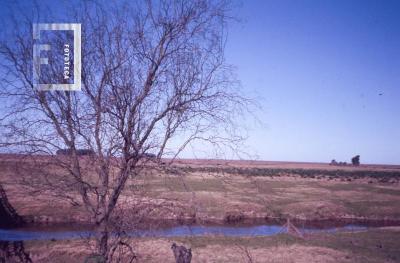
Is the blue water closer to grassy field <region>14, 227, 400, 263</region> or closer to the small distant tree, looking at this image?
grassy field <region>14, 227, 400, 263</region>

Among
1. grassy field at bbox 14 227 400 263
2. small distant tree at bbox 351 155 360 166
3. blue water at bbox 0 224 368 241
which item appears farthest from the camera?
small distant tree at bbox 351 155 360 166

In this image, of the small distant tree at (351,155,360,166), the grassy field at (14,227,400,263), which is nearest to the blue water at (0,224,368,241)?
the grassy field at (14,227,400,263)

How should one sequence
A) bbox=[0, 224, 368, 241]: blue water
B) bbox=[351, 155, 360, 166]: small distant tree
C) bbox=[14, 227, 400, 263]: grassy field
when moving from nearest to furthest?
bbox=[14, 227, 400, 263]: grassy field, bbox=[0, 224, 368, 241]: blue water, bbox=[351, 155, 360, 166]: small distant tree

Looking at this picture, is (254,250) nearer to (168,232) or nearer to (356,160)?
(168,232)

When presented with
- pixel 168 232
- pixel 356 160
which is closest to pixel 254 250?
pixel 168 232

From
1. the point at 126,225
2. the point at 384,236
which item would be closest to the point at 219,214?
the point at 384,236

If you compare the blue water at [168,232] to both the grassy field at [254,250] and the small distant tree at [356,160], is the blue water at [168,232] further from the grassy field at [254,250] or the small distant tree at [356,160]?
the small distant tree at [356,160]

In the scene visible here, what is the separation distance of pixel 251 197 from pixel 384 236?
18.3m

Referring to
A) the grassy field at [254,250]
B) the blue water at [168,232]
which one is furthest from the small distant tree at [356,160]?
the grassy field at [254,250]

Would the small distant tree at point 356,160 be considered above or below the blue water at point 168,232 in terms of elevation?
above

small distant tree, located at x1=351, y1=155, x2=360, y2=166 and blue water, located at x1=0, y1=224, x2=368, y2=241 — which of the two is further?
small distant tree, located at x1=351, y1=155, x2=360, y2=166

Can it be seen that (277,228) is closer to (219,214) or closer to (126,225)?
(219,214)

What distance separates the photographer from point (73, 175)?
6.87 metres

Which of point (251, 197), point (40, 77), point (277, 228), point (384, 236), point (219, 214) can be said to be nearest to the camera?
point (40, 77)
